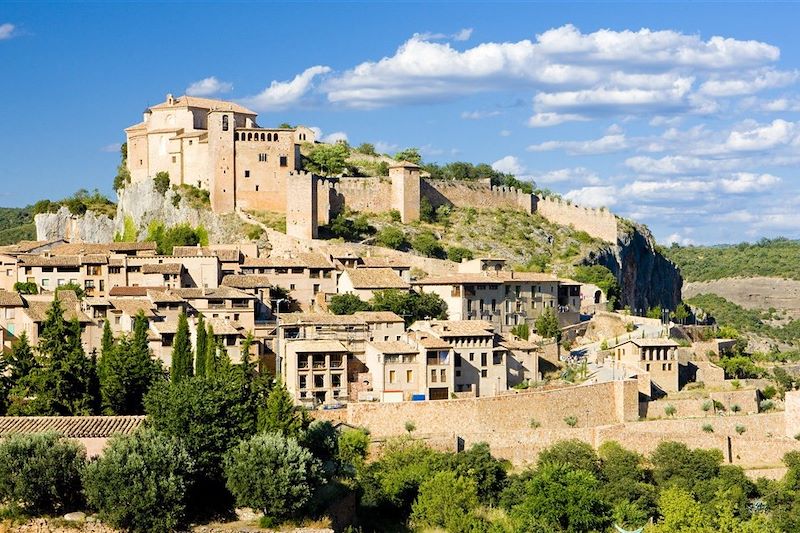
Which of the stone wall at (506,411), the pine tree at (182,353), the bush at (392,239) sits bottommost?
the stone wall at (506,411)

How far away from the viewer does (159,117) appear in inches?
2854

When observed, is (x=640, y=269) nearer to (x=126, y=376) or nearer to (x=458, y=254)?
(x=458, y=254)

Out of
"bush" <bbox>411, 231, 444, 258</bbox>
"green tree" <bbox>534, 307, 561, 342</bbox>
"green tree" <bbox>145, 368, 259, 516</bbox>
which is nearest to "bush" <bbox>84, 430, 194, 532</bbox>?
"green tree" <bbox>145, 368, 259, 516</bbox>

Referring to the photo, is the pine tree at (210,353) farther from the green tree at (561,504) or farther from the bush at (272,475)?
the bush at (272,475)

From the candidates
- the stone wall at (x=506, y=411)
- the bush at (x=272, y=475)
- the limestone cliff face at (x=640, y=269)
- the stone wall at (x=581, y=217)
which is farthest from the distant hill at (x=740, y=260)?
the bush at (x=272, y=475)

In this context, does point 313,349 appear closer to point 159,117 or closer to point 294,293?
point 294,293

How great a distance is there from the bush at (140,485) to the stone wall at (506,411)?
14915 mm

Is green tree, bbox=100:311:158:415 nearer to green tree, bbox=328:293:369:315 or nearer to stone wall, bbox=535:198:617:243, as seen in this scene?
green tree, bbox=328:293:369:315

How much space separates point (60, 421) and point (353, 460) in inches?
439

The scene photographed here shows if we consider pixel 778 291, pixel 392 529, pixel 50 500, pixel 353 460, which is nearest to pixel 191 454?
pixel 50 500

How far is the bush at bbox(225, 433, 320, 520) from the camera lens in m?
26.1

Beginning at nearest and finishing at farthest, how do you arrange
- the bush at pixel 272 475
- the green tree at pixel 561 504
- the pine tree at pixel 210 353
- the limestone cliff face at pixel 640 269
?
the bush at pixel 272 475
the green tree at pixel 561 504
the pine tree at pixel 210 353
the limestone cliff face at pixel 640 269

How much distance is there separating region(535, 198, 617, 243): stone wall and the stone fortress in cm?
953

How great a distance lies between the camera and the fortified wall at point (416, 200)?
70625 mm
